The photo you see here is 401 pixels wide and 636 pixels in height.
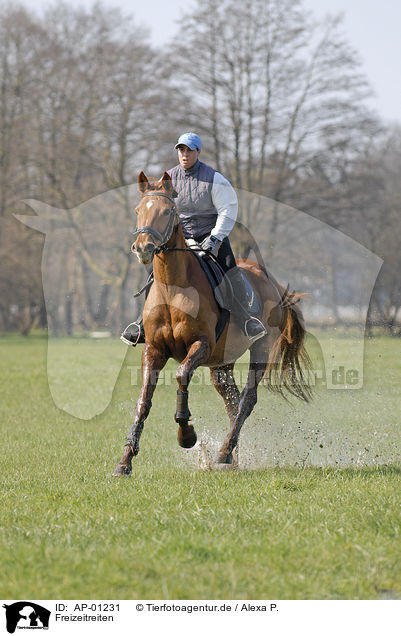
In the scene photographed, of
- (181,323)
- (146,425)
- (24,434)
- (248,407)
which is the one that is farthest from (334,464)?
(24,434)

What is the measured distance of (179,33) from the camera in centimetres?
2706

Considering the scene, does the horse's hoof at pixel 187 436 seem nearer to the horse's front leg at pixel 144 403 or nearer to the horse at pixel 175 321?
the horse at pixel 175 321

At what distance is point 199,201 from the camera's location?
7.84 m

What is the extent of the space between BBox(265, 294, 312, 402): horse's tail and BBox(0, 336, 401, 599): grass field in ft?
2.16

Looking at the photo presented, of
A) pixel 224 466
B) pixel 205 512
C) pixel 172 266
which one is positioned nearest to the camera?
pixel 205 512

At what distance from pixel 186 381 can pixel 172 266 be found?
1.06 meters

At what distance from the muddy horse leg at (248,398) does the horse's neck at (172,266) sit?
1853 millimetres

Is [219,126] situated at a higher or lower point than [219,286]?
higher

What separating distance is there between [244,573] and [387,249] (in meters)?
24.7

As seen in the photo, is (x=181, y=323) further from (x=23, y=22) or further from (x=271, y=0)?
(x=23, y=22)

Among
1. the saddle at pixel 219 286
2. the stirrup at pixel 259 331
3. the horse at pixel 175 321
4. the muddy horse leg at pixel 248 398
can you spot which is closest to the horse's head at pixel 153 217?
the horse at pixel 175 321
